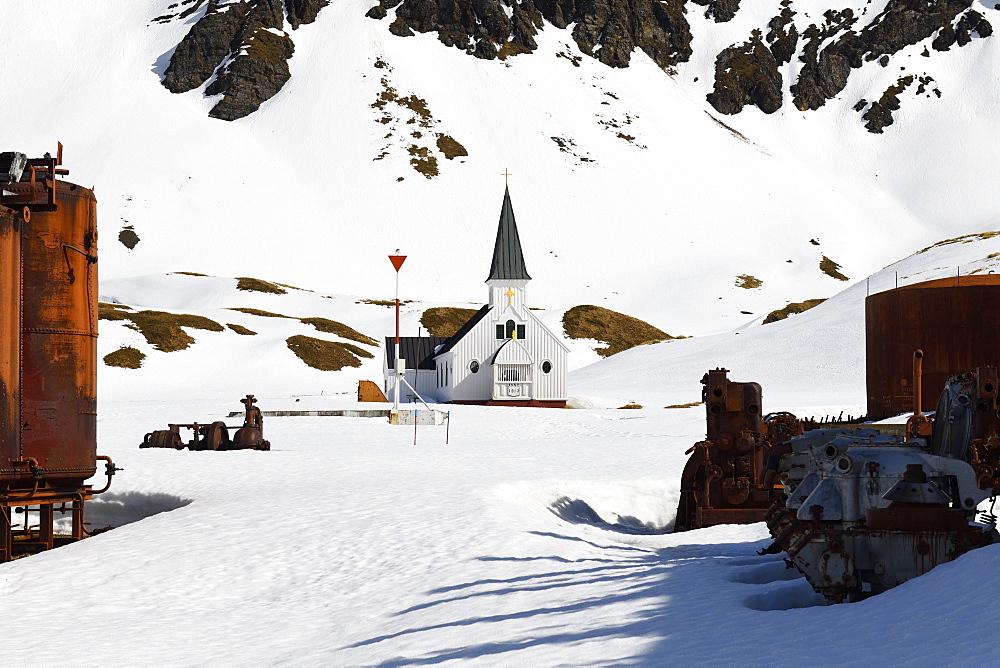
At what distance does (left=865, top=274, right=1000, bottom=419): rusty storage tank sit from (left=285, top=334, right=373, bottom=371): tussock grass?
1742 inches

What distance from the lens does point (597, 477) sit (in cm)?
1981

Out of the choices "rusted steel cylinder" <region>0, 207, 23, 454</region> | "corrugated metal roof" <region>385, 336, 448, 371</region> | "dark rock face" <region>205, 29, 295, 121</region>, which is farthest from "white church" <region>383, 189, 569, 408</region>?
"dark rock face" <region>205, 29, 295, 121</region>

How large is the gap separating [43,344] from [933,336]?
19.8m

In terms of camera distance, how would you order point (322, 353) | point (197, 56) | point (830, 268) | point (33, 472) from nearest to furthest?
point (33, 472) → point (322, 353) → point (830, 268) → point (197, 56)

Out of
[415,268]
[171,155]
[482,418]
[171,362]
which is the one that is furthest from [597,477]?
[171,155]

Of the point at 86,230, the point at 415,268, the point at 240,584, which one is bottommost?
the point at 240,584

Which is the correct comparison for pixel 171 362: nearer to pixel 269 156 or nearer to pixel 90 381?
pixel 90 381

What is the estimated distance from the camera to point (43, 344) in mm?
14453

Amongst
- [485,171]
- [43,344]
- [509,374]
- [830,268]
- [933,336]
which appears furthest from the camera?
[485,171]

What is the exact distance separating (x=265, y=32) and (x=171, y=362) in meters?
101

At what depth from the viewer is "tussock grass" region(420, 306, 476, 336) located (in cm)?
9202

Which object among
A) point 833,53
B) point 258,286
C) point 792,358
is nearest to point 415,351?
point 792,358

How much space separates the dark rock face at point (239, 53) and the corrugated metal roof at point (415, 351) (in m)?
93.7

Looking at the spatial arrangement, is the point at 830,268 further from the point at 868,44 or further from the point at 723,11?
the point at 723,11
